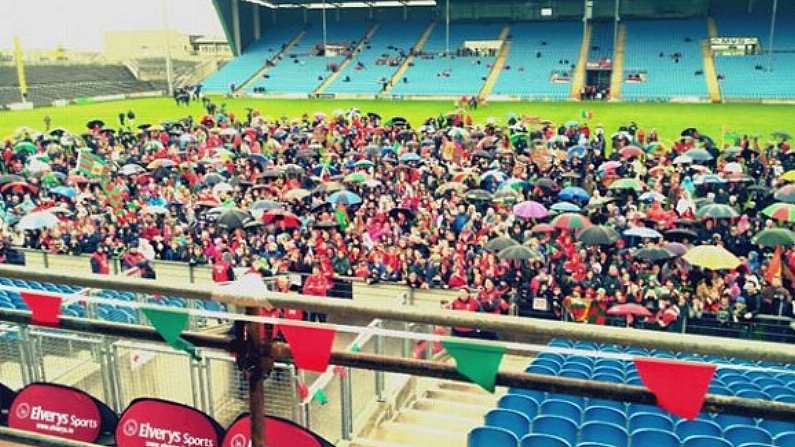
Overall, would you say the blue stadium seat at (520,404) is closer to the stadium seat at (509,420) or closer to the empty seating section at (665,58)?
the stadium seat at (509,420)

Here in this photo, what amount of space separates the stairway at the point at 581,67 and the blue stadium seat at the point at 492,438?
2131 inches

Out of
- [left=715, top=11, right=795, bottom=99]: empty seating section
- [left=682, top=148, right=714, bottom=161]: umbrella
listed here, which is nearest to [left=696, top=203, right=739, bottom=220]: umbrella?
[left=682, top=148, right=714, bottom=161]: umbrella

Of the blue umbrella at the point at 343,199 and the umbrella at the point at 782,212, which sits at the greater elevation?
the umbrella at the point at 782,212

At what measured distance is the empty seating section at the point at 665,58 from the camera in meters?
56.2

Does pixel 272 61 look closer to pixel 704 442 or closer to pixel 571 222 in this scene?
pixel 571 222

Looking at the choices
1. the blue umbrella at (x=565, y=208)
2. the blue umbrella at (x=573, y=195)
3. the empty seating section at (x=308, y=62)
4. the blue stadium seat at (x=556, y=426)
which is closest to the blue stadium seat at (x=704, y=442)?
the blue stadium seat at (x=556, y=426)

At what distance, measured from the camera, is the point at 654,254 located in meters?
13.0

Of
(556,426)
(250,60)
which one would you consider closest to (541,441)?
(556,426)

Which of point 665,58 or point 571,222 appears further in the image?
point 665,58

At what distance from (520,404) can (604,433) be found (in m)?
1.09

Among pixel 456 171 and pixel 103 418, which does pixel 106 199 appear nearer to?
pixel 456 171

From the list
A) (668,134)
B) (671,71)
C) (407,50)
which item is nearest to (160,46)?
(407,50)

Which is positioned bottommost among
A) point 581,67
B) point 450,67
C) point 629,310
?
point 629,310

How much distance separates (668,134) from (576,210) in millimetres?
23153
